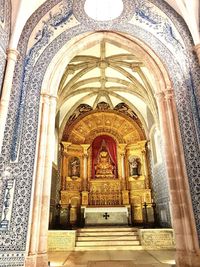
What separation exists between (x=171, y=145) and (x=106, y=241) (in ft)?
18.3

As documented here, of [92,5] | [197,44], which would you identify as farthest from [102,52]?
[197,44]

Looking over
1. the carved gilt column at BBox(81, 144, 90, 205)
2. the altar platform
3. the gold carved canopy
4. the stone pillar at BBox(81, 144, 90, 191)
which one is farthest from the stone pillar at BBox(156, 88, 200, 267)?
the stone pillar at BBox(81, 144, 90, 191)

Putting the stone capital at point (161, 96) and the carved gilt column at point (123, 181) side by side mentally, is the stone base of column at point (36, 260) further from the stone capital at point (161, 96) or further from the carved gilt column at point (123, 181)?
the carved gilt column at point (123, 181)

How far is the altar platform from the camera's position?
12773mm

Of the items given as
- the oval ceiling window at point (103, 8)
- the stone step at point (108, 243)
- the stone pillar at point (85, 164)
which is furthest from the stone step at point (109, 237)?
the oval ceiling window at point (103, 8)

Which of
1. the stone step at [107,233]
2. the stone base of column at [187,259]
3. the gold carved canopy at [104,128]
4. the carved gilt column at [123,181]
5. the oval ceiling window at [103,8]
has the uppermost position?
the oval ceiling window at [103,8]

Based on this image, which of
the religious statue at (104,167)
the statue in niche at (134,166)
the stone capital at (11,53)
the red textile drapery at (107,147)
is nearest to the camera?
the stone capital at (11,53)

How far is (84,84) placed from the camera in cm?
1291

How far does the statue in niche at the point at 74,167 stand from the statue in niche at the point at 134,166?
3.66 metres

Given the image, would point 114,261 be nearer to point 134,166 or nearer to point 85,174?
point 85,174

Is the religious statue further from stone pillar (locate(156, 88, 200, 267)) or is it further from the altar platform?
stone pillar (locate(156, 88, 200, 267))

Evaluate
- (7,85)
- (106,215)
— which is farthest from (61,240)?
(7,85)

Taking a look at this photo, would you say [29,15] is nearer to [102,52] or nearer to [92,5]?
[92,5]

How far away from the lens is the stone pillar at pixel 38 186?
5.03m
